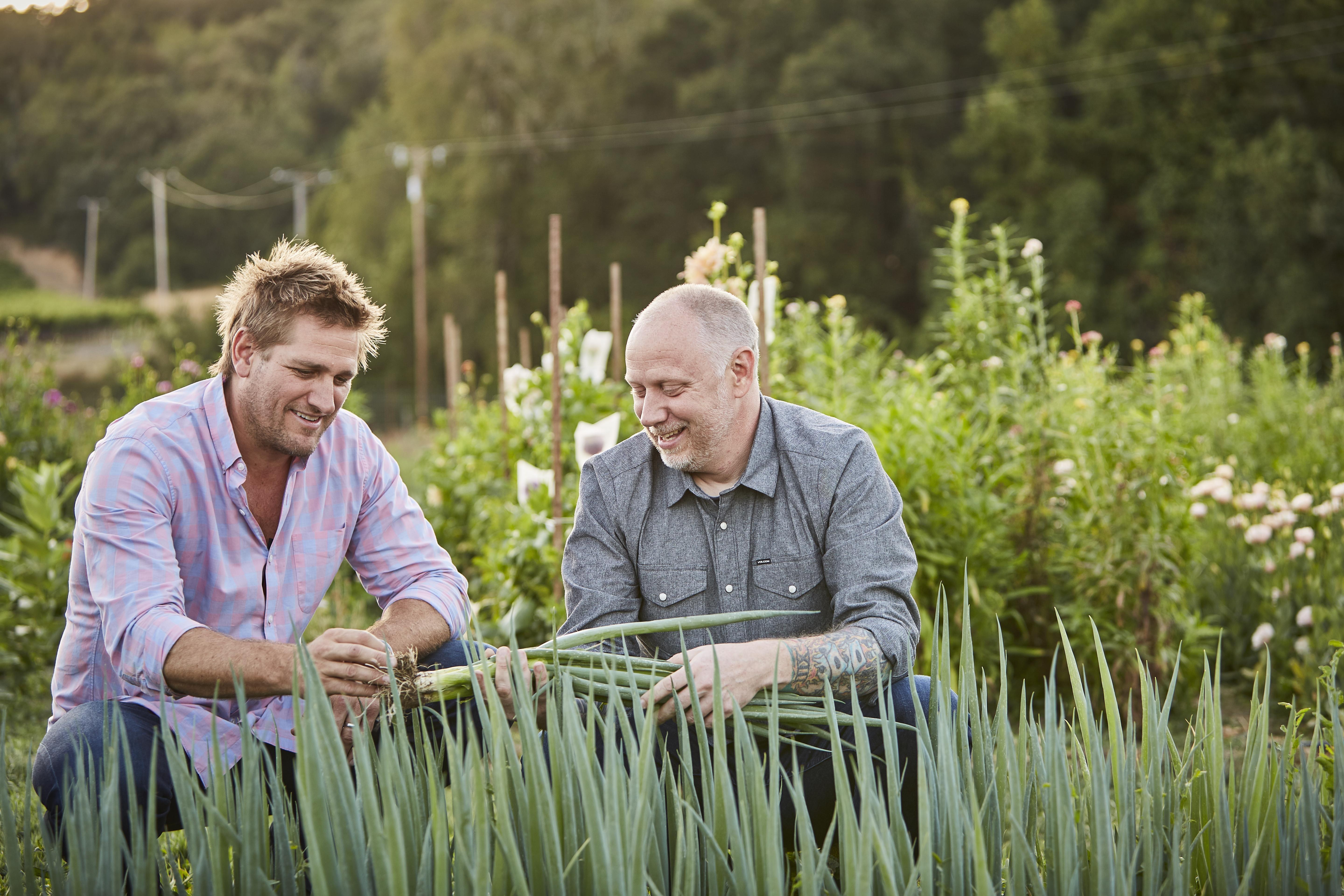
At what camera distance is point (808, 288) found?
80.0ft

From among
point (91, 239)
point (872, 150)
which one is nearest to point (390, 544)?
point (872, 150)

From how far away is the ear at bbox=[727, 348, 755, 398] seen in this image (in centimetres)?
226

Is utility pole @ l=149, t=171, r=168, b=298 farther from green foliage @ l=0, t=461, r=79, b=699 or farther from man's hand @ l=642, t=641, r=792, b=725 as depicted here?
man's hand @ l=642, t=641, r=792, b=725

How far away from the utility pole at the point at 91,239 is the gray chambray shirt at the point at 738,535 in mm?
44959

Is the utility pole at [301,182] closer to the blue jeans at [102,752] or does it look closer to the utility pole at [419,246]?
the utility pole at [419,246]

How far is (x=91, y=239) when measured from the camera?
42469 millimetres

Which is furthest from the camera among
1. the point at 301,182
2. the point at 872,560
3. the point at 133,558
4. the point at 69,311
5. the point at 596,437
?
the point at 69,311

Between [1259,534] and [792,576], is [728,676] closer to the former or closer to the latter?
[792,576]

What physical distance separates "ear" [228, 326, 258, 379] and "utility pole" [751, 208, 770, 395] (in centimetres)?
177

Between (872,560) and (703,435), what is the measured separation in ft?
1.32

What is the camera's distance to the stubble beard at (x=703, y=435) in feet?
7.25

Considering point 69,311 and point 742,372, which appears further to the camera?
point 69,311

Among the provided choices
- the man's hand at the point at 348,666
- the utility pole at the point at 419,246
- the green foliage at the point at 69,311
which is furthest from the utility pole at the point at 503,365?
the green foliage at the point at 69,311

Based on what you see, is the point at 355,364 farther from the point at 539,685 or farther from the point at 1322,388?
the point at 1322,388
